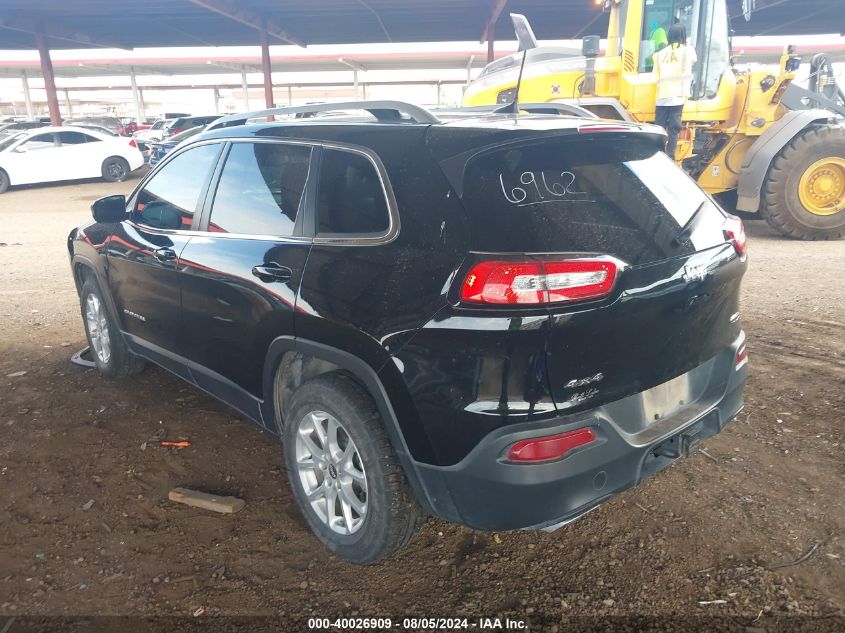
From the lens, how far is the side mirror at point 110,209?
12.9ft

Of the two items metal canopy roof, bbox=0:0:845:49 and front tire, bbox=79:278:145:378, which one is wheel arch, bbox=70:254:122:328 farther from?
metal canopy roof, bbox=0:0:845:49

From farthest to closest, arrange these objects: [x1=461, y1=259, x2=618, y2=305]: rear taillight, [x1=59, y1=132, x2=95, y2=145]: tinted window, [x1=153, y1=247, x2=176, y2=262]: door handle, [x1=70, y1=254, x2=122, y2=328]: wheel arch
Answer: [x1=59, y1=132, x2=95, y2=145]: tinted window, [x1=70, y1=254, x2=122, y2=328]: wheel arch, [x1=153, y1=247, x2=176, y2=262]: door handle, [x1=461, y1=259, x2=618, y2=305]: rear taillight

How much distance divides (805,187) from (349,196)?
8.32 meters

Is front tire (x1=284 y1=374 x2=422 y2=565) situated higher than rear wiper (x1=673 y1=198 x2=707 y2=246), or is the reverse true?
rear wiper (x1=673 y1=198 x2=707 y2=246)

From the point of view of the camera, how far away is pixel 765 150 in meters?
8.49

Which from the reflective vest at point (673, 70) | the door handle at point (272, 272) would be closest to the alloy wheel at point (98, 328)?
the door handle at point (272, 272)

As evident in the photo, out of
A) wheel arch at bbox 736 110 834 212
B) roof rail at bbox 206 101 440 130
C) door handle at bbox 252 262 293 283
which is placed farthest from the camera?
wheel arch at bbox 736 110 834 212

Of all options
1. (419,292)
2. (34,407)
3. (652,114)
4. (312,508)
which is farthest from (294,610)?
(652,114)

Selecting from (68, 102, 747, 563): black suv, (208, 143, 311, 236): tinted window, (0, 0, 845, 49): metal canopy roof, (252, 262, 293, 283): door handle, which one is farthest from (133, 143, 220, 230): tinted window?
(0, 0, 845, 49): metal canopy roof

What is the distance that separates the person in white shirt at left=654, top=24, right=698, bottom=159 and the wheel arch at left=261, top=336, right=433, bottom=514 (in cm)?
667

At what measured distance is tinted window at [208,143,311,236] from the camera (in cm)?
277

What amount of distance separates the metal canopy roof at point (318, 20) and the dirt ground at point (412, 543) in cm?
1360

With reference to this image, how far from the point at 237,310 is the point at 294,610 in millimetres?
1301

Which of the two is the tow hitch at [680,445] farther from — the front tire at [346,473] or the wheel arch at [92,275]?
the wheel arch at [92,275]
